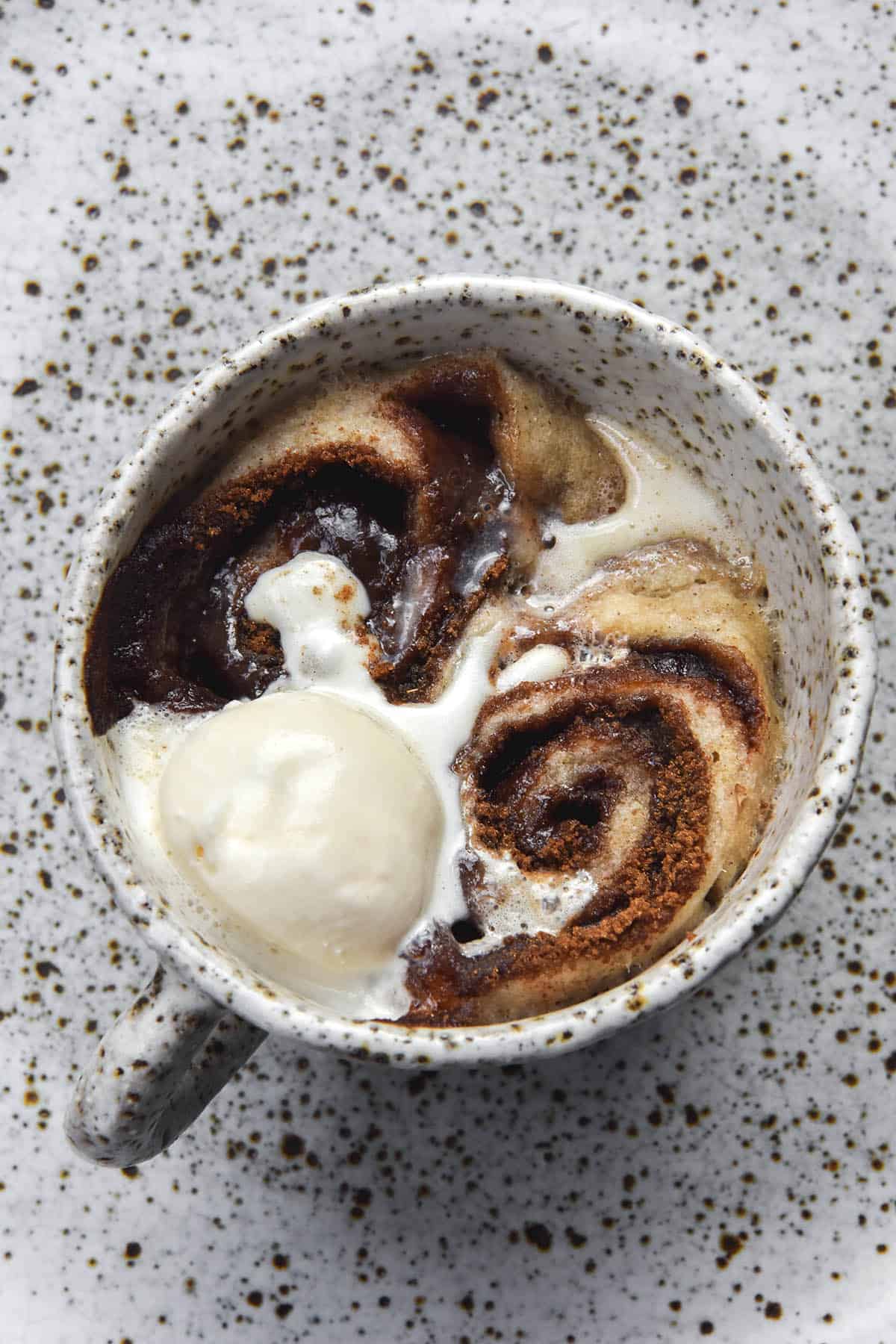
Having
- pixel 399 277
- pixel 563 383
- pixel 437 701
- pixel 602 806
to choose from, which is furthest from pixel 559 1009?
pixel 399 277

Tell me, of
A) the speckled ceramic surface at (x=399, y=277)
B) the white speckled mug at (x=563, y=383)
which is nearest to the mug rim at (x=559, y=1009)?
the white speckled mug at (x=563, y=383)

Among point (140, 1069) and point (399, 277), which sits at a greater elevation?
point (399, 277)

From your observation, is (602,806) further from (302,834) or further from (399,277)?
(399,277)

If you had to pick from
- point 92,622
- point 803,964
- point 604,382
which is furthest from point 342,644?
point 803,964

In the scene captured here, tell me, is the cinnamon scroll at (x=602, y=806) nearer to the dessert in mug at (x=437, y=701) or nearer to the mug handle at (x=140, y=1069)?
the dessert in mug at (x=437, y=701)

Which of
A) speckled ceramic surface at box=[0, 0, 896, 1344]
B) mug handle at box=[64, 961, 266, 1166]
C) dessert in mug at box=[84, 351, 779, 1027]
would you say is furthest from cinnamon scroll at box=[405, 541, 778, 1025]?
speckled ceramic surface at box=[0, 0, 896, 1344]

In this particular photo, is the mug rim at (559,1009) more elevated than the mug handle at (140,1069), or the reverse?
the mug rim at (559,1009)

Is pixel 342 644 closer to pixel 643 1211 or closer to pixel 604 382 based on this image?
pixel 604 382
